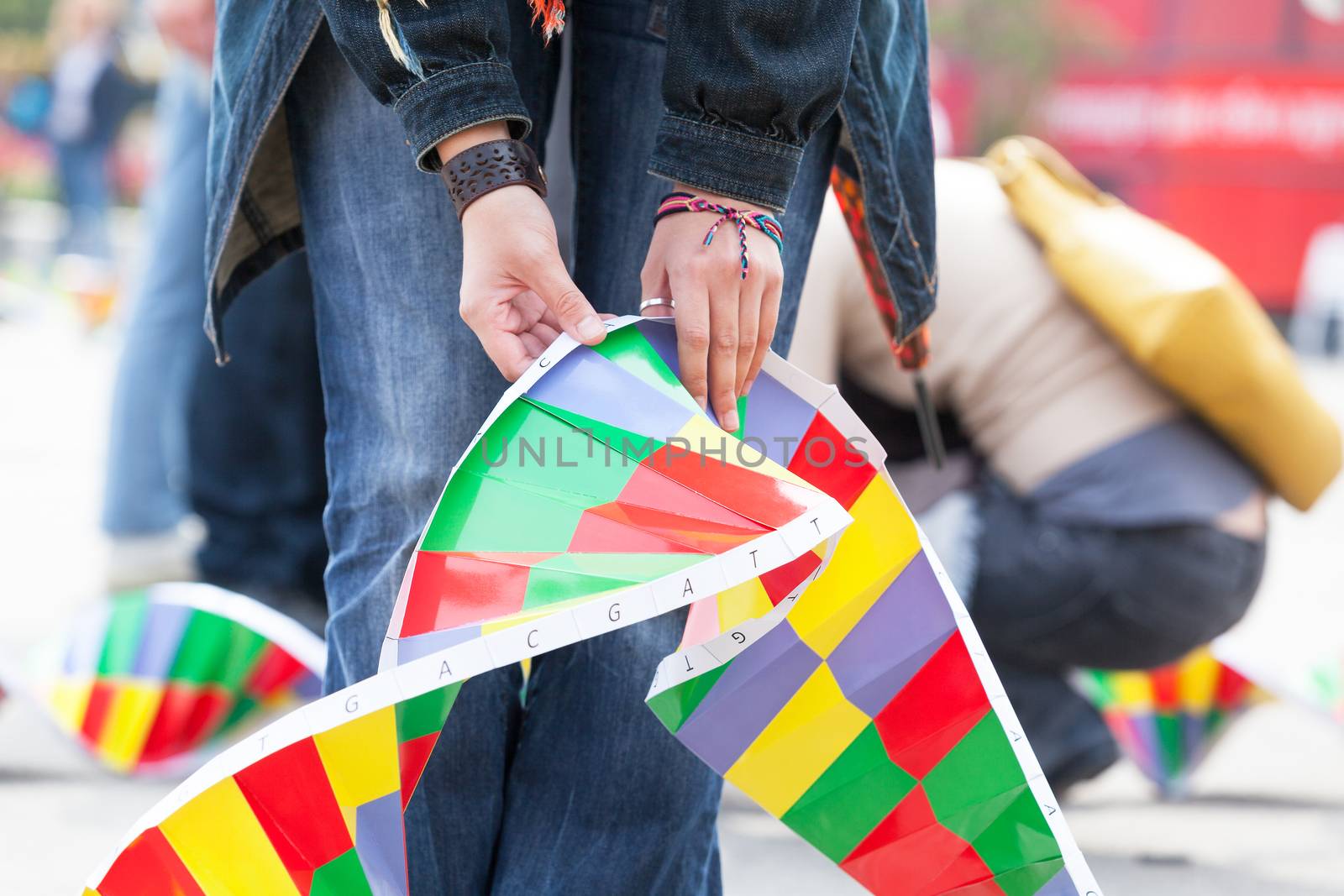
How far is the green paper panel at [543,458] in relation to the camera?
36.6 inches

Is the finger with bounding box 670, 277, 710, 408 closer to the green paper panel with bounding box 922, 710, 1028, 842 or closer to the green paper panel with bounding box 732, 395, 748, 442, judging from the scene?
the green paper panel with bounding box 732, 395, 748, 442

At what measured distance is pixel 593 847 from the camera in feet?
3.62

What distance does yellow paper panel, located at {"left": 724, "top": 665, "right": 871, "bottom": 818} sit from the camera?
0.99m

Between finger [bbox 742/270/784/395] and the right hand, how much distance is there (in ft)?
0.41

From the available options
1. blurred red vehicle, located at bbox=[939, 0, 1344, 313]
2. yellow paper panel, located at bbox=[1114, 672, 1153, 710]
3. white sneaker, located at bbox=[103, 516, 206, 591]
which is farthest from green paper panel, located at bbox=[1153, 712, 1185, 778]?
blurred red vehicle, located at bbox=[939, 0, 1344, 313]

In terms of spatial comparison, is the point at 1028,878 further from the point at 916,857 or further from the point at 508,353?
the point at 508,353

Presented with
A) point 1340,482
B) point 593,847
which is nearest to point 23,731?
point 593,847

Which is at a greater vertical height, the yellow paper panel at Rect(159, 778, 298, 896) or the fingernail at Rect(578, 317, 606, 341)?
the fingernail at Rect(578, 317, 606, 341)

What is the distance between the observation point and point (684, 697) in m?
0.99

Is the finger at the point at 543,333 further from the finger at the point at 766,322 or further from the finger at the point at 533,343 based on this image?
the finger at the point at 766,322

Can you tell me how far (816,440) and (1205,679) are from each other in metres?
1.29

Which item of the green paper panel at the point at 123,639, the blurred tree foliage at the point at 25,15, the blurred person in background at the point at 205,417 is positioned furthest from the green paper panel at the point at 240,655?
the blurred tree foliage at the point at 25,15

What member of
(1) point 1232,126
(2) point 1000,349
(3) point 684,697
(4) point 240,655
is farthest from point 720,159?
(1) point 1232,126

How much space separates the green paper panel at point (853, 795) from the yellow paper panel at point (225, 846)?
14.5 inches
